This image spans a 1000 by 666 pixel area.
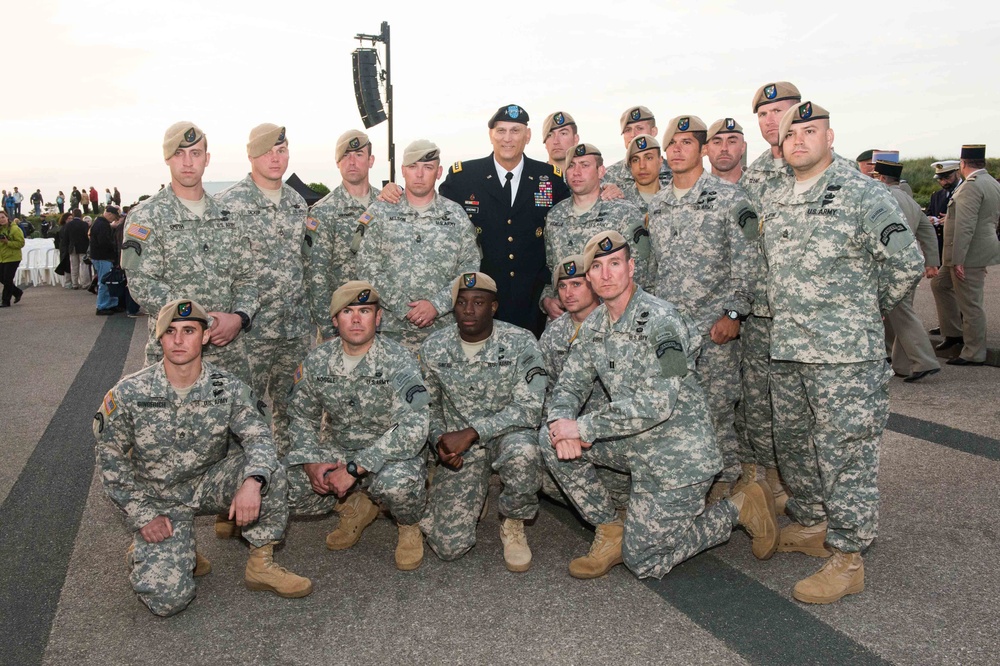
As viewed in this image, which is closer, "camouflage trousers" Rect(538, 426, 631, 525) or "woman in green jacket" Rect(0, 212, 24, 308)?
"camouflage trousers" Rect(538, 426, 631, 525)

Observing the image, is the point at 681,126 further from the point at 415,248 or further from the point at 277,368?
the point at 277,368

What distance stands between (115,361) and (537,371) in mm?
7880

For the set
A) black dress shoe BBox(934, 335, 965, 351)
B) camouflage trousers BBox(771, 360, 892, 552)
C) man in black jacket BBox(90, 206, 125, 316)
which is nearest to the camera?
camouflage trousers BBox(771, 360, 892, 552)

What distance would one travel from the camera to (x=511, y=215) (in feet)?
18.3

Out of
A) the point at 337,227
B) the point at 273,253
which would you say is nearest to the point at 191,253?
the point at 273,253

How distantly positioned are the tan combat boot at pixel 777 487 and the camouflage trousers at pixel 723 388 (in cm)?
26

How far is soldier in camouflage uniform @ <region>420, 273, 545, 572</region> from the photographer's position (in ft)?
14.0

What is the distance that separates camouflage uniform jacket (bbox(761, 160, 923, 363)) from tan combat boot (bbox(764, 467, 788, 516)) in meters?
1.26

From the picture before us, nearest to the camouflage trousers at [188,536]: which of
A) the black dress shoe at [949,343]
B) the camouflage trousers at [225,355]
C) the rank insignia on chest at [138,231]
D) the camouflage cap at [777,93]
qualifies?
the camouflage trousers at [225,355]

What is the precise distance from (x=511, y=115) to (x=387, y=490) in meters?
2.68

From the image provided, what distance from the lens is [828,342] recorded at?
3756 millimetres

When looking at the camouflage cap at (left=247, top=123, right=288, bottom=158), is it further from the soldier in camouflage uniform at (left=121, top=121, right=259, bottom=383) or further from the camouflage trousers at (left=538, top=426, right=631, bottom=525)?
the camouflage trousers at (left=538, top=426, right=631, bottom=525)

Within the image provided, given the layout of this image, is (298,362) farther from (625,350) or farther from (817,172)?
(817,172)

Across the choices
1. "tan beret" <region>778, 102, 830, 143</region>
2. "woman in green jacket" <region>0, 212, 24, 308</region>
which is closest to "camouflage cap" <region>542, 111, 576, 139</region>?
"tan beret" <region>778, 102, 830, 143</region>
